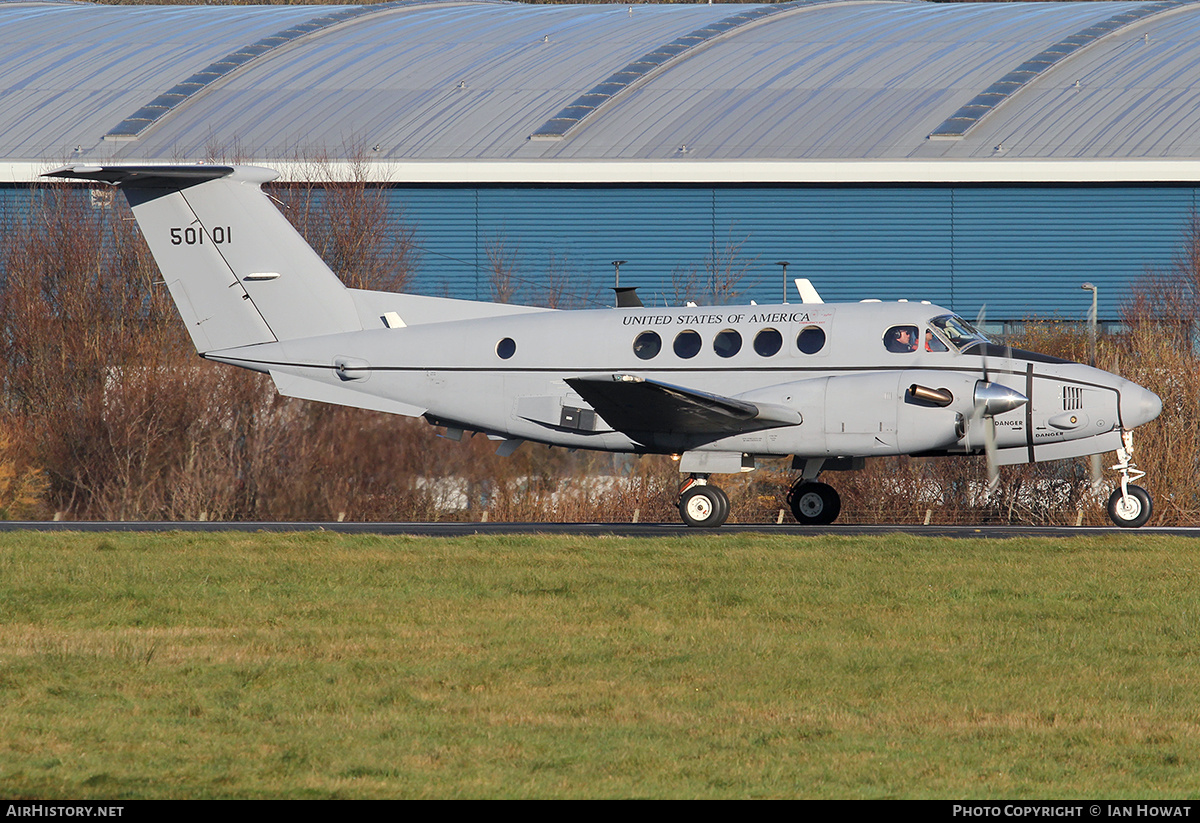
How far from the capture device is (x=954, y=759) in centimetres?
674

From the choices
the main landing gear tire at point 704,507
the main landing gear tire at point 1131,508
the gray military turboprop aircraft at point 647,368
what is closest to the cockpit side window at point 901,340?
the gray military turboprop aircraft at point 647,368

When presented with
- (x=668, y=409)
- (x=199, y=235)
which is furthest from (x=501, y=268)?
(x=668, y=409)

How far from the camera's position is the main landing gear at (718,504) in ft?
62.2

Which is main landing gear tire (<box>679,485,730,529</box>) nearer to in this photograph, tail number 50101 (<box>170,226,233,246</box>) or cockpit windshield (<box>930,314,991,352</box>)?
cockpit windshield (<box>930,314,991,352</box>)

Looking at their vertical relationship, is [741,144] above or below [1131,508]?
above

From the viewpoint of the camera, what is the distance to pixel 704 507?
747 inches

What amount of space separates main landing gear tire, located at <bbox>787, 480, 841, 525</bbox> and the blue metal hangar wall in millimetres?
12891

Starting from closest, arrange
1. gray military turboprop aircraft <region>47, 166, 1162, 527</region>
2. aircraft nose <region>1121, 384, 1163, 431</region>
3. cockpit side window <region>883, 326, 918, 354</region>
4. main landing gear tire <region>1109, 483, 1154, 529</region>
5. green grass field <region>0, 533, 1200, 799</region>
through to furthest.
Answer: green grass field <region>0, 533, 1200, 799</region>
aircraft nose <region>1121, 384, 1163, 431</region>
gray military turboprop aircraft <region>47, 166, 1162, 527</region>
cockpit side window <region>883, 326, 918, 354</region>
main landing gear tire <region>1109, 483, 1154, 529</region>

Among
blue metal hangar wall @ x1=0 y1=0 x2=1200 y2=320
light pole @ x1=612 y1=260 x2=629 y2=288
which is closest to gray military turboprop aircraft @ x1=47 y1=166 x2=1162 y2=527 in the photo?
light pole @ x1=612 y1=260 x2=629 y2=288

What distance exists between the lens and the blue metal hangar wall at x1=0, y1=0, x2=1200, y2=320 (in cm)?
3253

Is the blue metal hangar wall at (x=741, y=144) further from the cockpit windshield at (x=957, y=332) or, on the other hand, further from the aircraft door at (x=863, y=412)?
the aircraft door at (x=863, y=412)

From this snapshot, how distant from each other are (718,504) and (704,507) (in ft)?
0.67

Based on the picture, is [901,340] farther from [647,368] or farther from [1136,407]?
[647,368]

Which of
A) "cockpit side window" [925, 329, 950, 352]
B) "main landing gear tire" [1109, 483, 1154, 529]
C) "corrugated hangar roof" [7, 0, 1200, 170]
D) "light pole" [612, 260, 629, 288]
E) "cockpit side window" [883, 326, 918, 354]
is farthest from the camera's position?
"corrugated hangar roof" [7, 0, 1200, 170]
